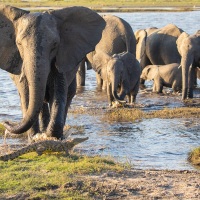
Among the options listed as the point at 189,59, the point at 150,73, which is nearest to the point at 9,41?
the point at 189,59

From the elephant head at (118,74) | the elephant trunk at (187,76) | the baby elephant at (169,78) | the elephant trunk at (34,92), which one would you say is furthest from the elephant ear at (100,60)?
the elephant trunk at (34,92)

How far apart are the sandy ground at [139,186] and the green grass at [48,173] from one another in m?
0.10

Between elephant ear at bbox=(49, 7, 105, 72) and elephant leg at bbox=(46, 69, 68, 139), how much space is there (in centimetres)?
12

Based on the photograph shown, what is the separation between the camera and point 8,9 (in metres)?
8.39

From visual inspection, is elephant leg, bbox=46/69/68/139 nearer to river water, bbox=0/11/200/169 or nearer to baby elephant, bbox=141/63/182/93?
river water, bbox=0/11/200/169

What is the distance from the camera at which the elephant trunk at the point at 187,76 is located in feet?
50.7

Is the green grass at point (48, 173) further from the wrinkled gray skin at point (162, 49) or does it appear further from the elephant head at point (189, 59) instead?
the wrinkled gray skin at point (162, 49)

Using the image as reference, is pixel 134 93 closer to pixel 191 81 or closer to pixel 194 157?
pixel 191 81

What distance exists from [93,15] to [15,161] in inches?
88.4

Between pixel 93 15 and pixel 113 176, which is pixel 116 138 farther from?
pixel 113 176

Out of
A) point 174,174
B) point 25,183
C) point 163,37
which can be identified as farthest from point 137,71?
point 25,183

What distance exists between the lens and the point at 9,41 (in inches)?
330

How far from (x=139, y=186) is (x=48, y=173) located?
872mm

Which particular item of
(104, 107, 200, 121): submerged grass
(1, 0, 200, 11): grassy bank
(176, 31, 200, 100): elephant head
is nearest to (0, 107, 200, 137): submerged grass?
(104, 107, 200, 121): submerged grass
